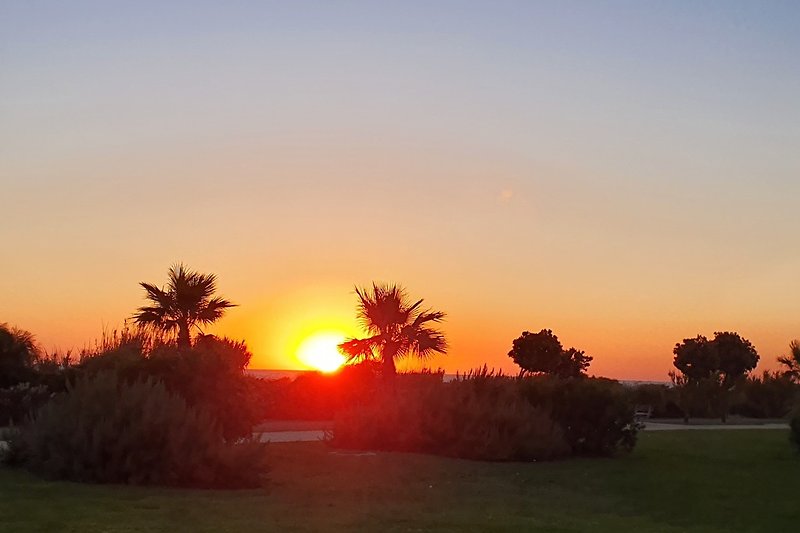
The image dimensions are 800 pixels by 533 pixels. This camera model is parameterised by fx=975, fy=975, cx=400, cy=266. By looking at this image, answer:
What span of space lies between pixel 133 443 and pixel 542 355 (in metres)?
46.4

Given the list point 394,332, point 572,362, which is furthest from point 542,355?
point 394,332

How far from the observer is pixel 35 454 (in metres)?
18.9

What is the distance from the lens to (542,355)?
6212 centimetres

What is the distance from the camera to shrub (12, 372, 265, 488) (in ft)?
58.7

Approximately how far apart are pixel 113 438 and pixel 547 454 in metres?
14.2

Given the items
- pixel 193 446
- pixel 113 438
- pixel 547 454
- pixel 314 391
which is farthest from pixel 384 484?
pixel 314 391

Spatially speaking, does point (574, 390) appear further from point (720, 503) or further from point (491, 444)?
point (720, 503)

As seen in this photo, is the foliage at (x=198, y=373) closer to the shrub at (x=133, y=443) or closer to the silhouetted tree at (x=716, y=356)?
the shrub at (x=133, y=443)

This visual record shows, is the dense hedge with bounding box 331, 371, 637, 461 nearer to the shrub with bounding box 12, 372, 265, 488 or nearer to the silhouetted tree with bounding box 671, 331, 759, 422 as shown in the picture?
the shrub with bounding box 12, 372, 265, 488

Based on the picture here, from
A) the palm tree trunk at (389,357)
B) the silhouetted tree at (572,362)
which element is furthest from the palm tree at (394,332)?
the silhouetted tree at (572,362)

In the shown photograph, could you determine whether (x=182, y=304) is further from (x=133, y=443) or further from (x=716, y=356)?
(x=716, y=356)

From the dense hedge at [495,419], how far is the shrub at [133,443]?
30.8 feet

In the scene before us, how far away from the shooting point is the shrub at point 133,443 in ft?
58.7

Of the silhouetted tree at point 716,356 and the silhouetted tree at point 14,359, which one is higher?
the silhouetted tree at point 716,356
